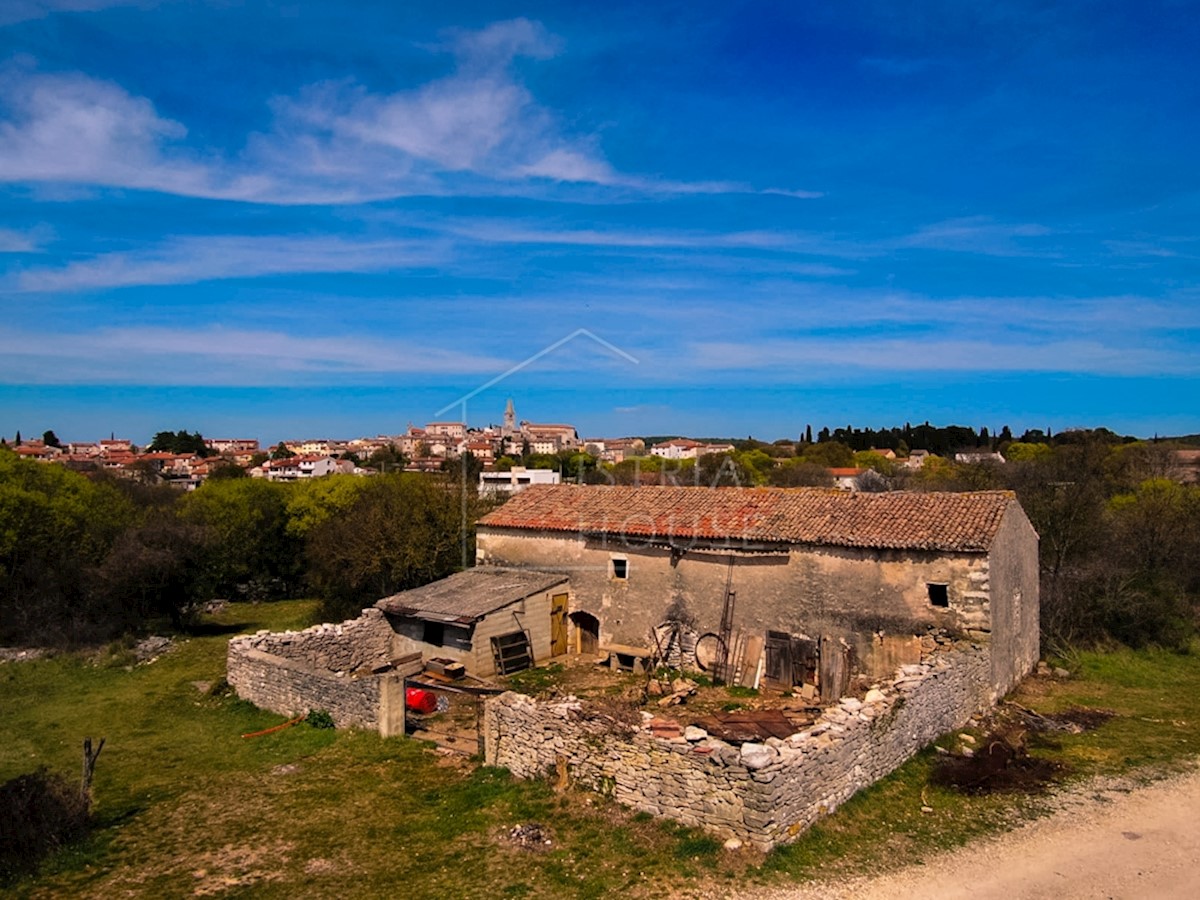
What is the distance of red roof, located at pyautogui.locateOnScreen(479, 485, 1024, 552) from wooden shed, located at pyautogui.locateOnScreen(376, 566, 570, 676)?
2.10 metres

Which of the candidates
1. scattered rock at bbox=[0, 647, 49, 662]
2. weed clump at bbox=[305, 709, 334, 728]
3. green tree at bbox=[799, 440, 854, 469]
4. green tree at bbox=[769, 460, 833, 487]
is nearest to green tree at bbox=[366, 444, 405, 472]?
scattered rock at bbox=[0, 647, 49, 662]

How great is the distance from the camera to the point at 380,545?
25641mm

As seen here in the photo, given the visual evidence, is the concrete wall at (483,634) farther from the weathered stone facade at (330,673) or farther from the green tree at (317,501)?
the green tree at (317,501)

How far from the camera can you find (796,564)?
725 inches

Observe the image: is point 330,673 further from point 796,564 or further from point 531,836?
point 796,564

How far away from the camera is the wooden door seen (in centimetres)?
2152

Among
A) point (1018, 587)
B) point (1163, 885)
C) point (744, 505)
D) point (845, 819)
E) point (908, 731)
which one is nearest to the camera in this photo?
point (1163, 885)

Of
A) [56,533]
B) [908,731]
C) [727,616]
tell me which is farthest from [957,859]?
[56,533]

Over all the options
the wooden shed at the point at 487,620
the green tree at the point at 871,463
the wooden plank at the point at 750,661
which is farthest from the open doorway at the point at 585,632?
the green tree at the point at 871,463

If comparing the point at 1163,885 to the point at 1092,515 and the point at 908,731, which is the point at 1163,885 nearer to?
the point at 908,731

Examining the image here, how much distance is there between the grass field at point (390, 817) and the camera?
9688 millimetres

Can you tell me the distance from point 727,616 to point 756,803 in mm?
9300

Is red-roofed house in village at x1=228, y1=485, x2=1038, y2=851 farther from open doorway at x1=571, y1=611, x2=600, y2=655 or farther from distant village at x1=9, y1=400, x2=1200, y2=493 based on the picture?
distant village at x1=9, y1=400, x2=1200, y2=493

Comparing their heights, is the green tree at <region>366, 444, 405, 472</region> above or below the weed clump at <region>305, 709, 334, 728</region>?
above
